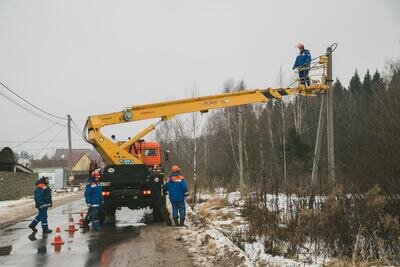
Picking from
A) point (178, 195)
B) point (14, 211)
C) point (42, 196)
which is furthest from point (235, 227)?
point (14, 211)

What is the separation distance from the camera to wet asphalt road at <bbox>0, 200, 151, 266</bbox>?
942 centimetres

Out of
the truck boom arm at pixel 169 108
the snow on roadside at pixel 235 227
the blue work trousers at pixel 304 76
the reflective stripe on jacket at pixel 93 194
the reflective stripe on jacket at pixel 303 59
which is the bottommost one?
the snow on roadside at pixel 235 227

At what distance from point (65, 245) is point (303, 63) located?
10454 millimetres

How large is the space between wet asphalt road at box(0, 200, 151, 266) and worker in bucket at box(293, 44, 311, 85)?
25.3ft

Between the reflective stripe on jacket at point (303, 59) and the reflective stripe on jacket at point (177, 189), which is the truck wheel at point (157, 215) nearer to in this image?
the reflective stripe on jacket at point (177, 189)

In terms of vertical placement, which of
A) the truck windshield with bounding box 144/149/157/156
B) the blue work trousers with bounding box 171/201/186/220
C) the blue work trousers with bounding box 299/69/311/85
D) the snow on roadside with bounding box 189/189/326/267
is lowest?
the snow on roadside with bounding box 189/189/326/267

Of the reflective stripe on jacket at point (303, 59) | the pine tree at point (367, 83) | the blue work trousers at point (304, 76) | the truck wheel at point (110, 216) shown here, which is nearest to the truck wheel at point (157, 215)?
the truck wheel at point (110, 216)

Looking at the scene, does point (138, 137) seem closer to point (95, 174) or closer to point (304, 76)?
point (95, 174)

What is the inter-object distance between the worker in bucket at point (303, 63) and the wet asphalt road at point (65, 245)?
25.3 feet

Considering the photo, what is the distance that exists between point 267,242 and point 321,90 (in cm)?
824

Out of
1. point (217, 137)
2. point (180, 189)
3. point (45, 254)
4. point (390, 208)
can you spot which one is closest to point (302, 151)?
point (217, 137)

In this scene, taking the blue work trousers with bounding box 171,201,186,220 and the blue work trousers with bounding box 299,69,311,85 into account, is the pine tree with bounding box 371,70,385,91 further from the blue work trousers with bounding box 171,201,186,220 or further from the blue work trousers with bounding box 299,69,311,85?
the blue work trousers with bounding box 171,201,186,220

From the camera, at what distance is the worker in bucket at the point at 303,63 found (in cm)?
1700

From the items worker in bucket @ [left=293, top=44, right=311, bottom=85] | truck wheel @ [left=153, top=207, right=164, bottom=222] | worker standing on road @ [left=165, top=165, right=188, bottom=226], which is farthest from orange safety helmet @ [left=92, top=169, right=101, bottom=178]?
worker in bucket @ [left=293, top=44, right=311, bottom=85]
